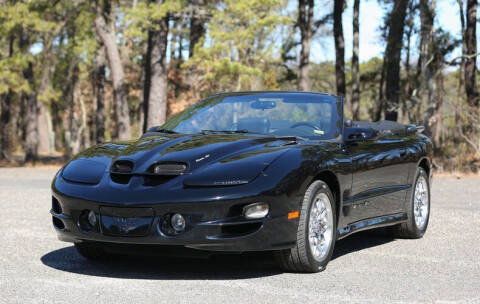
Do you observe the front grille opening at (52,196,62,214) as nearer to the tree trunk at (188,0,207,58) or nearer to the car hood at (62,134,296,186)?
the car hood at (62,134,296,186)

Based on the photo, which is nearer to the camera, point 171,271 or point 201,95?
point 171,271

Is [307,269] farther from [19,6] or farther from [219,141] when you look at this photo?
[19,6]

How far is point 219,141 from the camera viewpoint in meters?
6.20

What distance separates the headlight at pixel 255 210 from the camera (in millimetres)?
5477

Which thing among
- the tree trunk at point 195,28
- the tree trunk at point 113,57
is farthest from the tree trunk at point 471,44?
the tree trunk at point 113,57

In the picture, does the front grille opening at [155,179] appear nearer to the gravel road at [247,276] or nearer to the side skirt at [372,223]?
the gravel road at [247,276]

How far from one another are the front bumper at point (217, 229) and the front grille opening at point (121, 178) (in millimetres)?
229

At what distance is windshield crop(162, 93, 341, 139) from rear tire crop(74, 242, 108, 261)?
1383mm

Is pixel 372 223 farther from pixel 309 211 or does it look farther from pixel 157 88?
pixel 157 88

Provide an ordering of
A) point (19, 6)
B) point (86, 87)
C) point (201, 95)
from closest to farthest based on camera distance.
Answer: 1. point (19, 6)
2. point (201, 95)
3. point (86, 87)

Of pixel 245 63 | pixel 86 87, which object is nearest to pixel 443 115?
pixel 245 63

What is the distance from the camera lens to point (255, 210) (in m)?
5.50

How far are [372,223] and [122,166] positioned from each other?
8.61 ft

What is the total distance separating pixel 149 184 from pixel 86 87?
59.6 metres
